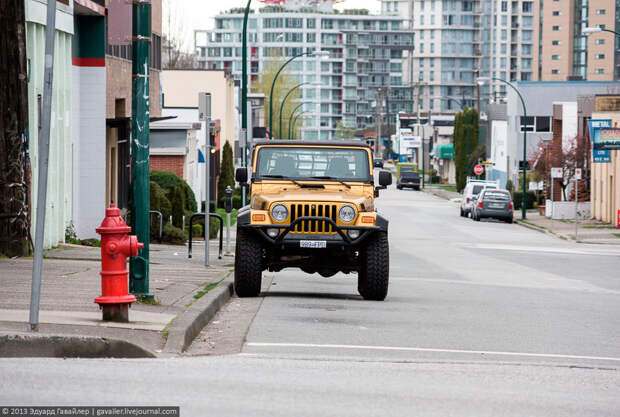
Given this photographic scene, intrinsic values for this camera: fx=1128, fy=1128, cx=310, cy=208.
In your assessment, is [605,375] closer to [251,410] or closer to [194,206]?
[251,410]

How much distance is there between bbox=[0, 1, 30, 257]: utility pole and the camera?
691 inches

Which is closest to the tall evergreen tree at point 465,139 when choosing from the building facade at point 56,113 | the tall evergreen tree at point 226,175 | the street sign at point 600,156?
the tall evergreen tree at point 226,175

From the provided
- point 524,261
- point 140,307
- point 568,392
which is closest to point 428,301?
point 140,307

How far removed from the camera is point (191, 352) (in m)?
10.6

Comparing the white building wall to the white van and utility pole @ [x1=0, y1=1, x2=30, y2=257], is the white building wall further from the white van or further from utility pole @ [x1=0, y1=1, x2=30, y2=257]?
the white van

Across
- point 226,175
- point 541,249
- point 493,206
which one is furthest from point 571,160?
point 541,249

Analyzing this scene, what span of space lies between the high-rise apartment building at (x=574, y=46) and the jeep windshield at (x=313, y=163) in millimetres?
136527

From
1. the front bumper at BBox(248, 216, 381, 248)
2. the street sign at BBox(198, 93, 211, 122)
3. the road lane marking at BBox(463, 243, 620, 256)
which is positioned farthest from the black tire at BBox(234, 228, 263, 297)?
the road lane marking at BBox(463, 243, 620, 256)

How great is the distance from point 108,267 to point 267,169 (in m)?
6.77

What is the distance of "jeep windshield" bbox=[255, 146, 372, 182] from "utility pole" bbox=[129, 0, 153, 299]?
436 cm

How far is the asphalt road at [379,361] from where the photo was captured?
7973mm

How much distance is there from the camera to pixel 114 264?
10.9 metres

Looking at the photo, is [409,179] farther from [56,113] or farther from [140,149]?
[140,149]

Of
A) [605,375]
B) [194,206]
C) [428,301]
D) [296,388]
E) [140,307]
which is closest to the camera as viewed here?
[296,388]
